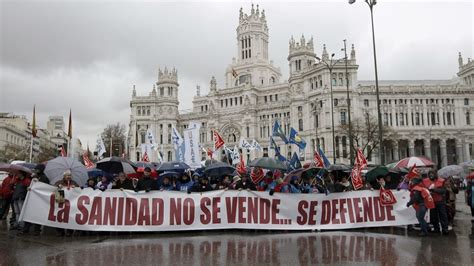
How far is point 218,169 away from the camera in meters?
14.5

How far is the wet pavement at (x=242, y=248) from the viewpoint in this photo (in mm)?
8055

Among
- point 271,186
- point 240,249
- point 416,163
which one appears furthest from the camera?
point 416,163

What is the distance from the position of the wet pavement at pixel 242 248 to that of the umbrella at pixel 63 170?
1748 mm

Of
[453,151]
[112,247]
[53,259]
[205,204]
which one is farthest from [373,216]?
[453,151]

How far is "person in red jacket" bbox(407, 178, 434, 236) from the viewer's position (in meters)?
10.9

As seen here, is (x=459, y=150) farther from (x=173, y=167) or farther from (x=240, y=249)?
(x=240, y=249)

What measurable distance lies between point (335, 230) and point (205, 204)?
4.22 m

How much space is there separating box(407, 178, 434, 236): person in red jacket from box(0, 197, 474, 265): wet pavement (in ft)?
Result: 1.47

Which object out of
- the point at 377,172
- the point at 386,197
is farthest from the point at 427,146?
the point at 386,197

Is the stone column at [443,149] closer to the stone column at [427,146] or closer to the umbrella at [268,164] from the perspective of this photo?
the stone column at [427,146]

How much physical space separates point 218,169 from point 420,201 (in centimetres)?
707

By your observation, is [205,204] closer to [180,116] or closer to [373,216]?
[373,216]

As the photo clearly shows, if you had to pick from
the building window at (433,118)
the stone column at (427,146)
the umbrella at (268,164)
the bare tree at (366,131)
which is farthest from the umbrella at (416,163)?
the building window at (433,118)

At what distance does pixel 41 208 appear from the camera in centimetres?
1102
